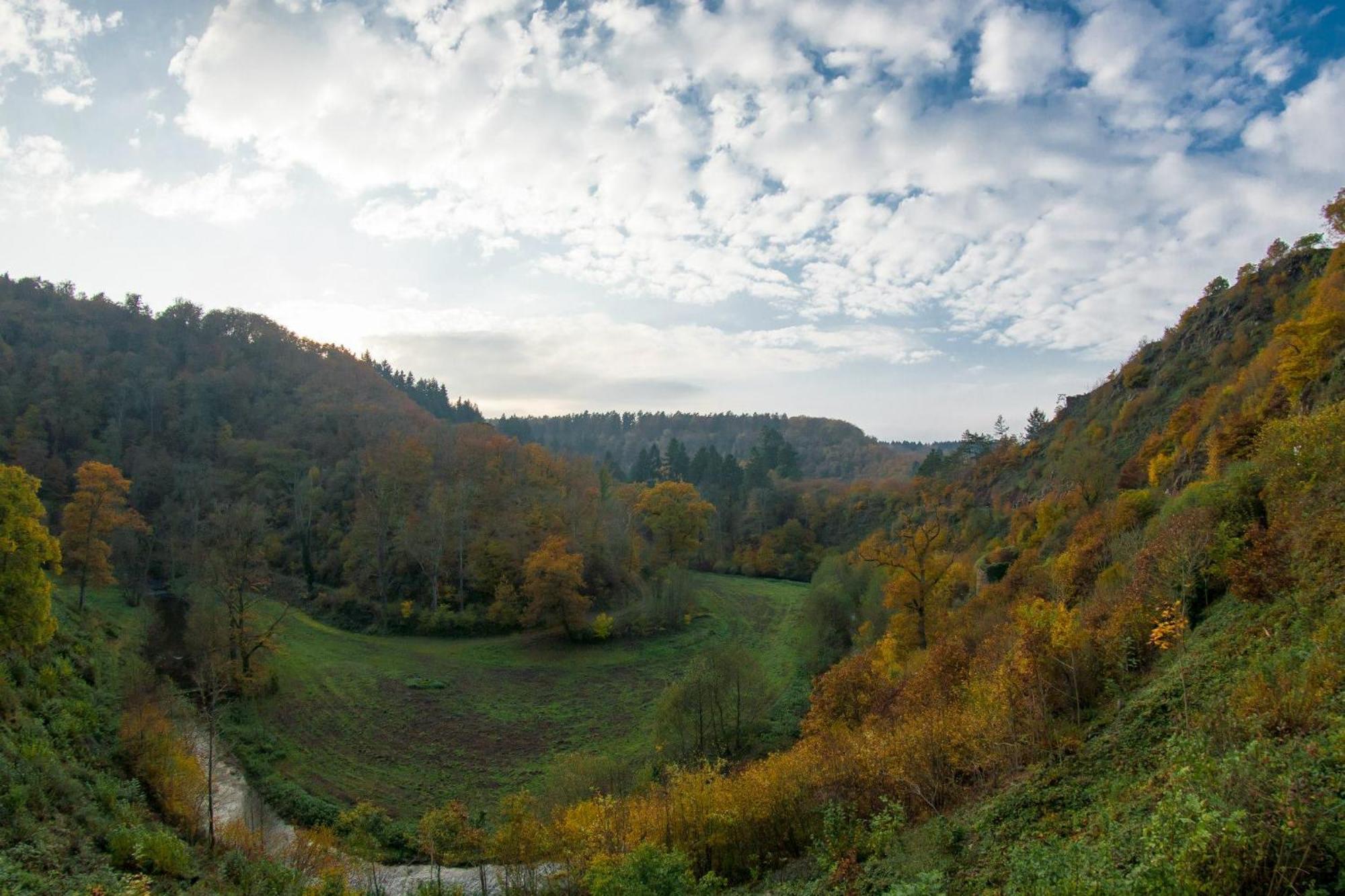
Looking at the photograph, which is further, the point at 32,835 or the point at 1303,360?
the point at 1303,360

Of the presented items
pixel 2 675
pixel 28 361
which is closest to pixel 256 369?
pixel 28 361

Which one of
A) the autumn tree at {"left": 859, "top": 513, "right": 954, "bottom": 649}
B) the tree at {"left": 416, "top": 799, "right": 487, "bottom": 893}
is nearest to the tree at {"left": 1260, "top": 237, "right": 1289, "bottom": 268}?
the autumn tree at {"left": 859, "top": 513, "right": 954, "bottom": 649}

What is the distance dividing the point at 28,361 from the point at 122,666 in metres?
80.8

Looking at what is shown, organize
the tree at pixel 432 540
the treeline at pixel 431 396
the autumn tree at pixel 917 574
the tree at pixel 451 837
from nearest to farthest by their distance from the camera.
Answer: the tree at pixel 451 837 → the autumn tree at pixel 917 574 → the tree at pixel 432 540 → the treeline at pixel 431 396

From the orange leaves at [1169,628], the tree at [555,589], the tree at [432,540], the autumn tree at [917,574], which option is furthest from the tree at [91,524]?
the orange leaves at [1169,628]

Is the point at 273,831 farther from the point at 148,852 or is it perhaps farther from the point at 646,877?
the point at 646,877

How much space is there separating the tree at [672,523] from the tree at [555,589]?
21146 millimetres

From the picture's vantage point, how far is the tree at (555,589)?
4644cm

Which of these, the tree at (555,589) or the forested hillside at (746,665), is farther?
the tree at (555,589)

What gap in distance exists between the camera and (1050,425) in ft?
189

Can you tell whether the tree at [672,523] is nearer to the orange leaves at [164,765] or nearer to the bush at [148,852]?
the orange leaves at [164,765]

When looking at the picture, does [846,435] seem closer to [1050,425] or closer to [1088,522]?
[1050,425]

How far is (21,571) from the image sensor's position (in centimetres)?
2161

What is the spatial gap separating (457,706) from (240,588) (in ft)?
45.4
